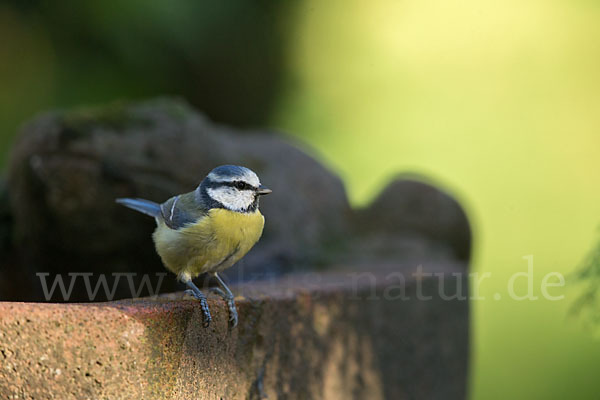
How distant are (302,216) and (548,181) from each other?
2.82 metres

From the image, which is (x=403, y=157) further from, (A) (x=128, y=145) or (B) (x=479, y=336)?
(A) (x=128, y=145)

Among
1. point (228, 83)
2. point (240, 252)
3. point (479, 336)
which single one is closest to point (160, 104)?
point (240, 252)

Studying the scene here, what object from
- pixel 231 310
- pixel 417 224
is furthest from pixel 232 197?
pixel 417 224

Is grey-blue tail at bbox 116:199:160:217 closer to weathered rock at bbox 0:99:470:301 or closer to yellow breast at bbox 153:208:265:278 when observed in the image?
yellow breast at bbox 153:208:265:278

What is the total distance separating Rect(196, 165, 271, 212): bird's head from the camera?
1.65 metres

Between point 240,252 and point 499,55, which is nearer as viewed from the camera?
point 240,252

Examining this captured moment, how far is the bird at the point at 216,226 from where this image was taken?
1.65 meters

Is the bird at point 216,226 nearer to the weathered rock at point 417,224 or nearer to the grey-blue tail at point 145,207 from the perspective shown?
the grey-blue tail at point 145,207

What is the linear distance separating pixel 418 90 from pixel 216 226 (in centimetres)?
391

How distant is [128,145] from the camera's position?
7.98 ft

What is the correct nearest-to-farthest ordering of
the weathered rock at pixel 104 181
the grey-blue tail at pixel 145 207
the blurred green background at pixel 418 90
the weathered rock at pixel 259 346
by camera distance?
the weathered rock at pixel 259 346
the grey-blue tail at pixel 145 207
the weathered rock at pixel 104 181
the blurred green background at pixel 418 90

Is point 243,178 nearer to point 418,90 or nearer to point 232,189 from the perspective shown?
point 232,189

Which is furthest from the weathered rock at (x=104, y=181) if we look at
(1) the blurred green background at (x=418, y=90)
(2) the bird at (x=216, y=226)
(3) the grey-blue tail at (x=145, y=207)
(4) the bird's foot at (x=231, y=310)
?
(1) the blurred green background at (x=418, y=90)

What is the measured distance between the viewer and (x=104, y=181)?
237 centimetres
